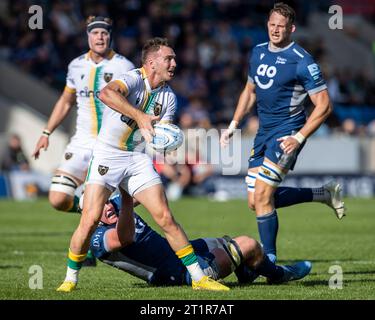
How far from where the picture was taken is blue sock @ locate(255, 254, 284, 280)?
9.41 meters

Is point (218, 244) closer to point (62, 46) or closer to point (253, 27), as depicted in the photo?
point (62, 46)

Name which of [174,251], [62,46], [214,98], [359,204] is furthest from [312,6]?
[174,251]

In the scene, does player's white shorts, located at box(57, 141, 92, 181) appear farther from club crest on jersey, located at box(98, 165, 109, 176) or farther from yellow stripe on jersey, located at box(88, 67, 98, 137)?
club crest on jersey, located at box(98, 165, 109, 176)

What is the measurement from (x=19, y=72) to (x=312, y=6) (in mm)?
12956

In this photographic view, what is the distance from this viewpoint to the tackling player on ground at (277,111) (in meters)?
10.7

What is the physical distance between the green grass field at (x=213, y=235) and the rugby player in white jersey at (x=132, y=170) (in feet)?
1.25

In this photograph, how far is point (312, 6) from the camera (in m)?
36.1

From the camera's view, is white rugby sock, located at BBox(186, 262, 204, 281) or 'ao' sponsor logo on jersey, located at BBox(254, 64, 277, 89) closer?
white rugby sock, located at BBox(186, 262, 204, 281)

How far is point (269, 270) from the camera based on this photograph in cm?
949

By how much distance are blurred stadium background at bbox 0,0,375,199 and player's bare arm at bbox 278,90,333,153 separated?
14.0m

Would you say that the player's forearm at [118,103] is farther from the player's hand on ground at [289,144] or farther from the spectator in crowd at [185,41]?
the spectator in crowd at [185,41]

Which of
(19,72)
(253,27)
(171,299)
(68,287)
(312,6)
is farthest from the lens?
(312,6)

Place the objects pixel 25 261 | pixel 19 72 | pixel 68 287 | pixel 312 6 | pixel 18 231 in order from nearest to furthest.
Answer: pixel 68 287 < pixel 25 261 < pixel 18 231 < pixel 19 72 < pixel 312 6

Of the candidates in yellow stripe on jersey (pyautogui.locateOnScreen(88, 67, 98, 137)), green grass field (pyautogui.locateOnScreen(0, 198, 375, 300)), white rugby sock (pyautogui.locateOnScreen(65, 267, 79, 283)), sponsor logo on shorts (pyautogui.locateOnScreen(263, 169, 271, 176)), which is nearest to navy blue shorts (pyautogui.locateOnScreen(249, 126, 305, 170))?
sponsor logo on shorts (pyautogui.locateOnScreen(263, 169, 271, 176))
